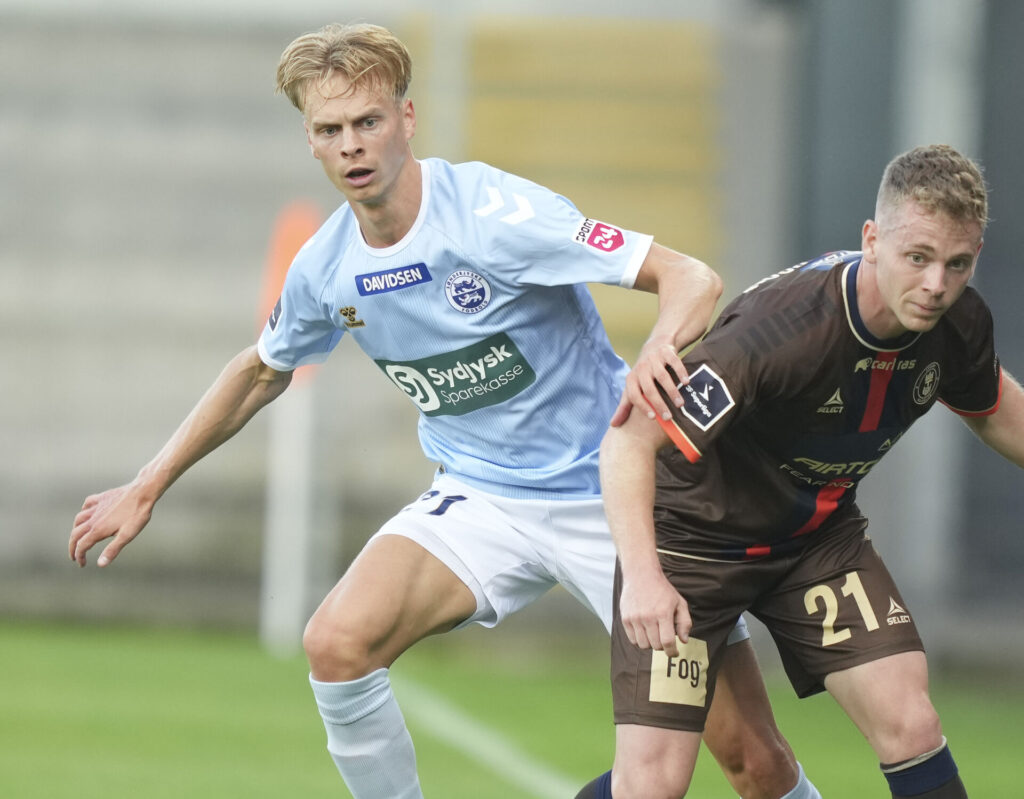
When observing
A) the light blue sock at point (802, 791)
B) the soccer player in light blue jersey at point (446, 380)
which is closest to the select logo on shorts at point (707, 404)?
the soccer player in light blue jersey at point (446, 380)

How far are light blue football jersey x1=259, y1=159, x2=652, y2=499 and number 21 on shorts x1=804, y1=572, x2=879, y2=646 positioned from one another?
75 centimetres

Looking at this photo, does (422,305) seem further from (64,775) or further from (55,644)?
(55,644)

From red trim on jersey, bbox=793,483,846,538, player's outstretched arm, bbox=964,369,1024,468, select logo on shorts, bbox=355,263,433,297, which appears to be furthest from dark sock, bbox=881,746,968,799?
select logo on shorts, bbox=355,263,433,297

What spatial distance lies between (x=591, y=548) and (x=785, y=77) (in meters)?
5.92

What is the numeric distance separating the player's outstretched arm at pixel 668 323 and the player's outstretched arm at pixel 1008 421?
0.77 meters

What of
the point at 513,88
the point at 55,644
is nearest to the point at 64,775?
the point at 55,644

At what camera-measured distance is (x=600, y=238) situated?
14.4 feet

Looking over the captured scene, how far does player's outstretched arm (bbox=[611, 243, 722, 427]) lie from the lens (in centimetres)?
390

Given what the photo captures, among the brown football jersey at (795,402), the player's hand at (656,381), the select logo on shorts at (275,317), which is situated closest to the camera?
the player's hand at (656,381)

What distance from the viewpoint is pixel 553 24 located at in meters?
10.2

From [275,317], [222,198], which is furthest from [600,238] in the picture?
[222,198]

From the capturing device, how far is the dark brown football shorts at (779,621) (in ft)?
13.7

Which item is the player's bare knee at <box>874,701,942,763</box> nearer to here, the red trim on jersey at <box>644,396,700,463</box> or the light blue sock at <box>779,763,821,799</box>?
the light blue sock at <box>779,763,821,799</box>

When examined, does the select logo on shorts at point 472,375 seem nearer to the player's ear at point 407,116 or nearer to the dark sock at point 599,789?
the player's ear at point 407,116
